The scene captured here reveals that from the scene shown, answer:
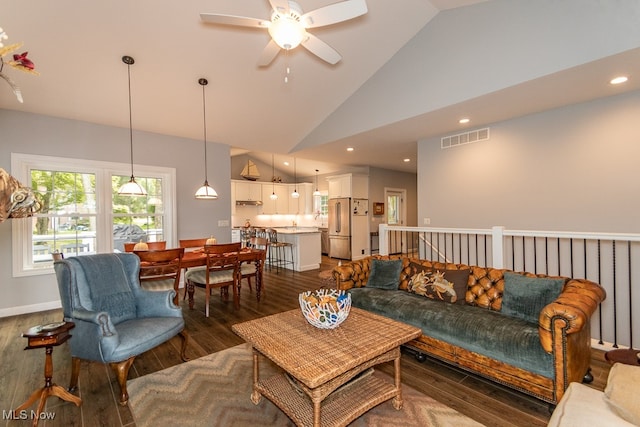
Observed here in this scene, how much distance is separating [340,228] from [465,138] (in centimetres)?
441

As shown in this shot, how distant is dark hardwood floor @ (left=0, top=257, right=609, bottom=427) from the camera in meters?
1.97

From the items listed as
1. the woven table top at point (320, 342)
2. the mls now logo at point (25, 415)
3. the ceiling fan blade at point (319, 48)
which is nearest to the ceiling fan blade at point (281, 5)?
the ceiling fan blade at point (319, 48)

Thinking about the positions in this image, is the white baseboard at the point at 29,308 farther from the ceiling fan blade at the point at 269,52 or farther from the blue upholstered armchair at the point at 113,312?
the ceiling fan blade at the point at 269,52

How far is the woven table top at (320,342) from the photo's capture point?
157cm

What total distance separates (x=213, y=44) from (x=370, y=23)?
192cm

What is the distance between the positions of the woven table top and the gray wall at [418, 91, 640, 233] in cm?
312

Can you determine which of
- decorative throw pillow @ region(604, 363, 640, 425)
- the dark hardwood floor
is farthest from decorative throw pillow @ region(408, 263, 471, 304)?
decorative throw pillow @ region(604, 363, 640, 425)

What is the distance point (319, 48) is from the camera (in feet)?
8.11

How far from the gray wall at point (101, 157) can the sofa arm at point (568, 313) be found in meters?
5.40

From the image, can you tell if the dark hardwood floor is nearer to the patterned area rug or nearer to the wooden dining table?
the patterned area rug

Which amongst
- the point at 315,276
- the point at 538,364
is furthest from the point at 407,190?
the point at 538,364

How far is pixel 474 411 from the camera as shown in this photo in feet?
6.59

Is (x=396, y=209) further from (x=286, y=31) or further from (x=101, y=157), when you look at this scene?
(x=286, y=31)

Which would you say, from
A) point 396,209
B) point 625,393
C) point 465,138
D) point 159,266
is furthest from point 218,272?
point 396,209
